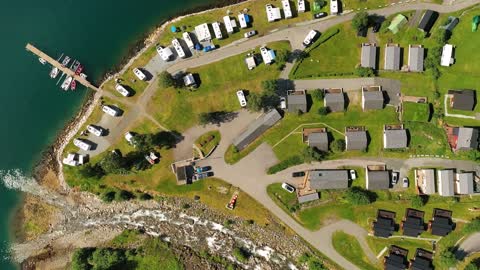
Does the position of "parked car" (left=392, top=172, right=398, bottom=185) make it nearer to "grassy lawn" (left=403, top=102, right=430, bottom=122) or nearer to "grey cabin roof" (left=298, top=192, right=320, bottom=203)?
"grassy lawn" (left=403, top=102, right=430, bottom=122)

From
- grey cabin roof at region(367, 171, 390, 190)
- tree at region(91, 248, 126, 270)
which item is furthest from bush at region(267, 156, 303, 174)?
tree at region(91, 248, 126, 270)

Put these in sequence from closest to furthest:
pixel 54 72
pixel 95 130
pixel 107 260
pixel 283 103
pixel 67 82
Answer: pixel 283 103 → pixel 107 260 → pixel 95 130 → pixel 67 82 → pixel 54 72

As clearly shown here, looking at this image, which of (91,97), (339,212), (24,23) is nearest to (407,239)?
(339,212)

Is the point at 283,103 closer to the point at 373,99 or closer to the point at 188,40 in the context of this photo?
the point at 373,99

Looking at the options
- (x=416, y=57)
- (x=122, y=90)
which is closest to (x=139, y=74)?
(x=122, y=90)

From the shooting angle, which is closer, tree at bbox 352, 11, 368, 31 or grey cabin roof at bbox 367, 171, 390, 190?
tree at bbox 352, 11, 368, 31

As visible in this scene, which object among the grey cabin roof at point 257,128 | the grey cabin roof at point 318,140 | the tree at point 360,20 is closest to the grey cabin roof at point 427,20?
the tree at point 360,20
